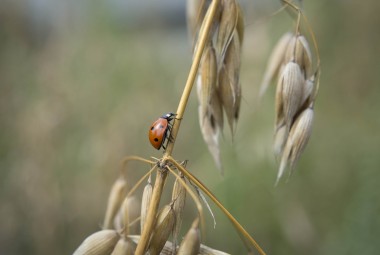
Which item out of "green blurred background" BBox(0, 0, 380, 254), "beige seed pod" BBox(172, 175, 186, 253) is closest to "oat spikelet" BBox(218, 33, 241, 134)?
"beige seed pod" BBox(172, 175, 186, 253)

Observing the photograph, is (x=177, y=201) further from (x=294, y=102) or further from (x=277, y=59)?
(x=277, y=59)

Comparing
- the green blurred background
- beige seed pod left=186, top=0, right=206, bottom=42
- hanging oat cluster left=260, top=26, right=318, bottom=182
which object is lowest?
the green blurred background

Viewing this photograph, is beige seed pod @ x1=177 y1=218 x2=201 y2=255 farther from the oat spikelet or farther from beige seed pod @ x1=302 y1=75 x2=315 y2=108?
beige seed pod @ x1=302 y1=75 x2=315 y2=108

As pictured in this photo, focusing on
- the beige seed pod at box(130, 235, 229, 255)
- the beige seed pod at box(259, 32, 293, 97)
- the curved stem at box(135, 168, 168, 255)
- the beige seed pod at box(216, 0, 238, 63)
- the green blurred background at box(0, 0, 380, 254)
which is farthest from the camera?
the green blurred background at box(0, 0, 380, 254)

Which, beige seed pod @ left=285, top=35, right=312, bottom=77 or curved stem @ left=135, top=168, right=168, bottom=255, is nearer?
curved stem @ left=135, top=168, right=168, bottom=255

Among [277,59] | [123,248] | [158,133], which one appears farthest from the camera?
[277,59]

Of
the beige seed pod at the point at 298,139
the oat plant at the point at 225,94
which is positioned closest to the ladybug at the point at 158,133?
the oat plant at the point at 225,94

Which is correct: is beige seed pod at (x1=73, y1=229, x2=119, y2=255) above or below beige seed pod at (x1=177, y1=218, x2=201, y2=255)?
below

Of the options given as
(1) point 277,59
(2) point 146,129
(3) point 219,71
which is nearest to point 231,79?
(3) point 219,71
